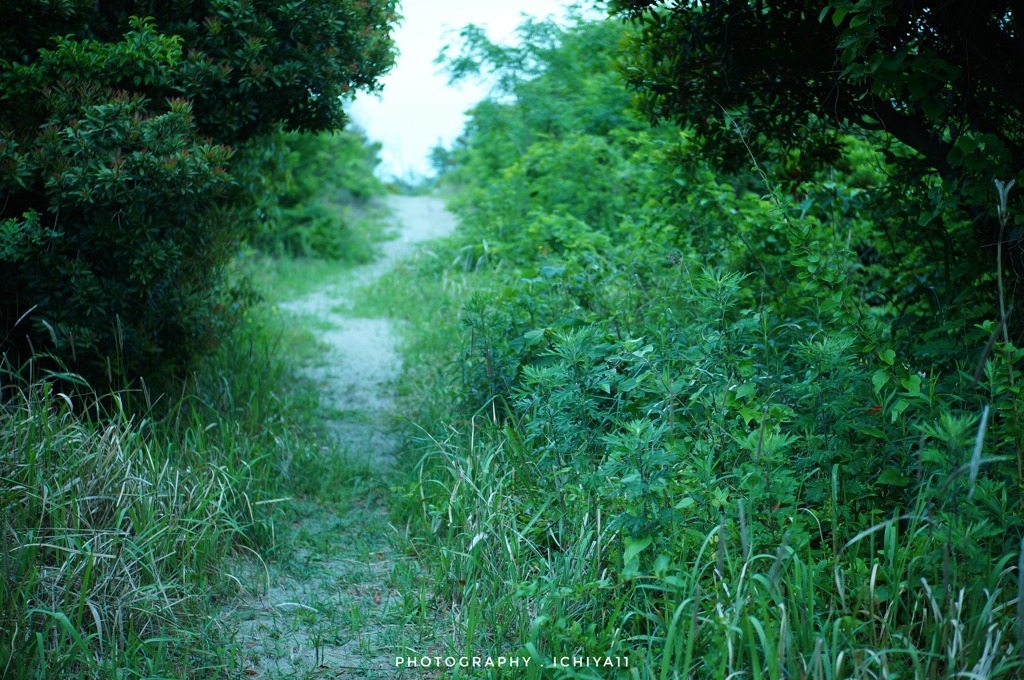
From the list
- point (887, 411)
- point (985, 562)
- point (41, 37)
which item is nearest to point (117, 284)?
point (41, 37)

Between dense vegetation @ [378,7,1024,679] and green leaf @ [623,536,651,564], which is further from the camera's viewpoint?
green leaf @ [623,536,651,564]

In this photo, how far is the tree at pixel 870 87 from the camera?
3361mm

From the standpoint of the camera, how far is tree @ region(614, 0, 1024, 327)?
3361 mm

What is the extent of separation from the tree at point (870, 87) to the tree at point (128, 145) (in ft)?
7.15

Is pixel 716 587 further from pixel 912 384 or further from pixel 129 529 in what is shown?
pixel 129 529

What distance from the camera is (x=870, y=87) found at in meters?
3.51

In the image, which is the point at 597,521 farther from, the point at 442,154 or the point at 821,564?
the point at 442,154

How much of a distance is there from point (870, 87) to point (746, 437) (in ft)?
5.70

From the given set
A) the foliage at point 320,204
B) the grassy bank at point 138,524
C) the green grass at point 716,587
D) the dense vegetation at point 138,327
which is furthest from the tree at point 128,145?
the foliage at point 320,204

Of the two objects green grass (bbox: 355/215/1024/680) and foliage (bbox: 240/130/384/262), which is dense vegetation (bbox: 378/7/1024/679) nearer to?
green grass (bbox: 355/215/1024/680)

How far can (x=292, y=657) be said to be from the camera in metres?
3.28

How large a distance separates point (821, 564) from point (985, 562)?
526 millimetres

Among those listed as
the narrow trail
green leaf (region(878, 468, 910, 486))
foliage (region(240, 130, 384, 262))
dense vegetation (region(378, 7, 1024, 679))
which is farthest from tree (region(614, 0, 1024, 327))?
foliage (region(240, 130, 384, 262))

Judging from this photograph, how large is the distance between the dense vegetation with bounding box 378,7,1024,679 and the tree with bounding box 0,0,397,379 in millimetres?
1821
